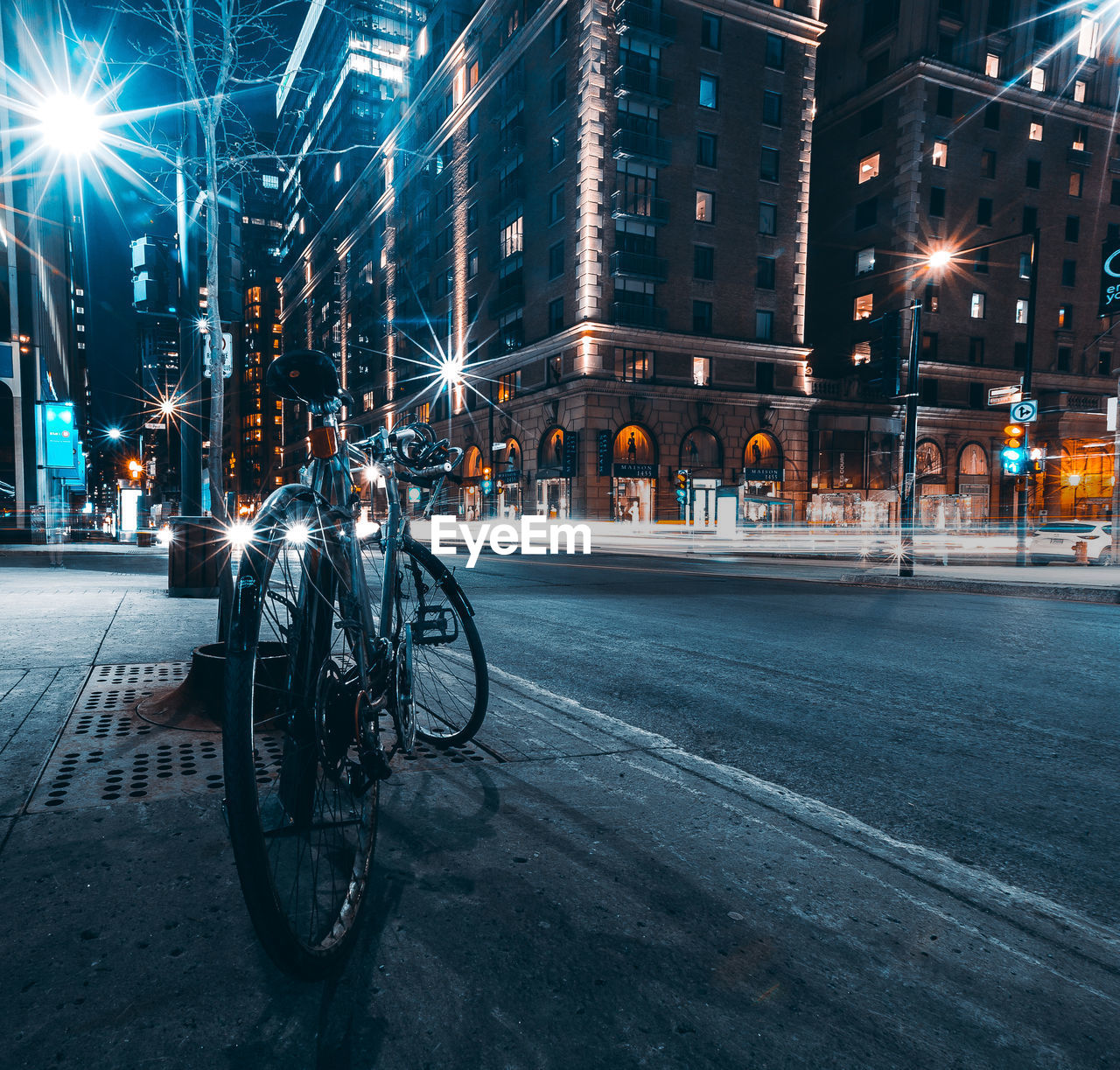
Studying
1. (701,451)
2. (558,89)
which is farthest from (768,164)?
(701,451)

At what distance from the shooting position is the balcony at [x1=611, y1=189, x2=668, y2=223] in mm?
35688

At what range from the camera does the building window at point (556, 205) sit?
123 feet

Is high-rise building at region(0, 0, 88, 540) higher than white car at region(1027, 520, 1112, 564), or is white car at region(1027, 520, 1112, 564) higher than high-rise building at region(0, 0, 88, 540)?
high-rise building at region(0, 0, 88, 540)

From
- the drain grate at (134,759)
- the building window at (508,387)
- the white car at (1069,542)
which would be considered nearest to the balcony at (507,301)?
the building window at (508,387)

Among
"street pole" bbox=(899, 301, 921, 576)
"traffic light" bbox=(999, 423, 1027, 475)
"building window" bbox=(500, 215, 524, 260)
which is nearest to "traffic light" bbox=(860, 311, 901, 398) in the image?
"street pole" bbox=(899, 301, 921, 576)

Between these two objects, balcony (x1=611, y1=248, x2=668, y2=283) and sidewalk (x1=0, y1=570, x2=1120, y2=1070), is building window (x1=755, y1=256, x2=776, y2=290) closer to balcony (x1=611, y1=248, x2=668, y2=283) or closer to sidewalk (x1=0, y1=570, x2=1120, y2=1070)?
balcony (x1=611, y1=248, x2=668, y2=283)

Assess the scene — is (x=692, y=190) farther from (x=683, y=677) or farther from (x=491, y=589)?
(x=683, y=677)

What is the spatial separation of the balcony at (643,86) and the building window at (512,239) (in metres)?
8.63

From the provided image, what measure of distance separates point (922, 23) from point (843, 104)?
18.3 feet

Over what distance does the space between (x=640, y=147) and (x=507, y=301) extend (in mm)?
11043

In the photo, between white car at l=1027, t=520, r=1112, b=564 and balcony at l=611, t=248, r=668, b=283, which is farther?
balcony at l=611, t=248, r=668, b=283

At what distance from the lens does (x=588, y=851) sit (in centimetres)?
259

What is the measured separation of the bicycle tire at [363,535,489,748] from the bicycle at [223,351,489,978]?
0.02 m

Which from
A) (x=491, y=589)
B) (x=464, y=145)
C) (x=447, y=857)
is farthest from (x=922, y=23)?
(x=447, y=857)
